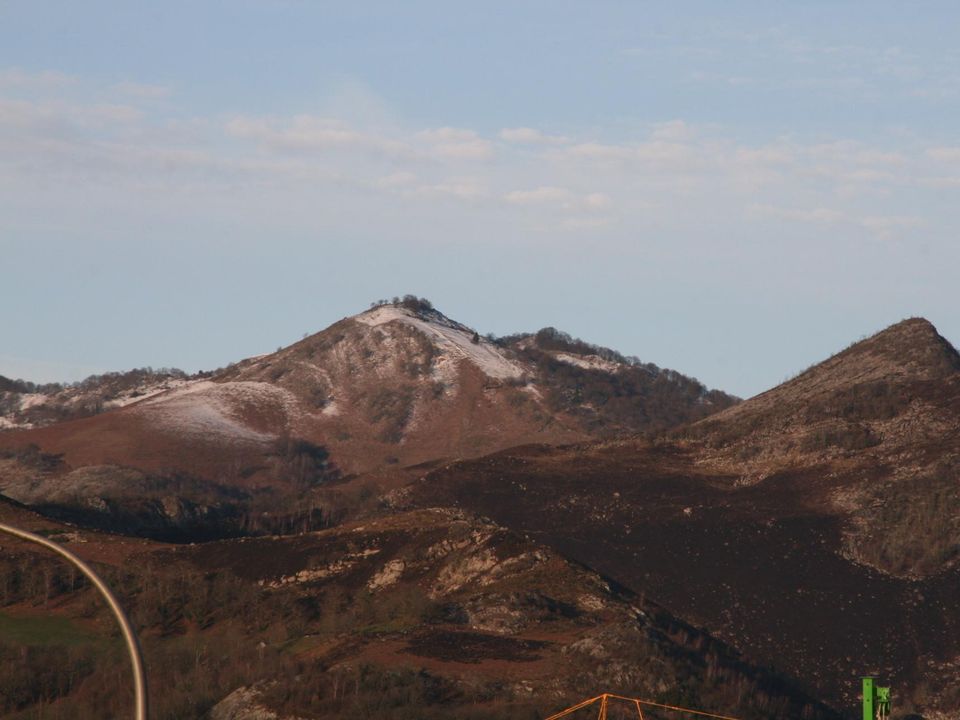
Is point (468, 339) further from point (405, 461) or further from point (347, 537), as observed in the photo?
point (347, 537)

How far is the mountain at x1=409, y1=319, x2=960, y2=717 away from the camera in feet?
189

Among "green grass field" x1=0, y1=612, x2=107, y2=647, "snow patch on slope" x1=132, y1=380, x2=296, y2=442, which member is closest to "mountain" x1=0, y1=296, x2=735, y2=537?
"snow patch on slope" x1=132, y1=380, x2=296, y2=442

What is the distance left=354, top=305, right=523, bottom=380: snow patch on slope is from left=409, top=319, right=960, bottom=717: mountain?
6037 centimetres

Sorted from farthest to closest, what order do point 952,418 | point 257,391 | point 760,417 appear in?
point 257,391
point 760,417
point 952,418

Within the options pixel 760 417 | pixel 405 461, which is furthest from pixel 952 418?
pixel 405 461

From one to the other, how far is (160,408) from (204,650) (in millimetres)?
105310

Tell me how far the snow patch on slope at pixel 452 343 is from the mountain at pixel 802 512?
6037 centimetres

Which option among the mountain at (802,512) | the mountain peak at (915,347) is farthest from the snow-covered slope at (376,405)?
the mountain at (802,512)

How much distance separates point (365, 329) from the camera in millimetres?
174625

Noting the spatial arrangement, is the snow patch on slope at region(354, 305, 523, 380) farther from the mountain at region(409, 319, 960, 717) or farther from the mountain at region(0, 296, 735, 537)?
the mountain at region(409, 319, 960, 717)

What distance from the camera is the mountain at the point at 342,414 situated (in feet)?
412

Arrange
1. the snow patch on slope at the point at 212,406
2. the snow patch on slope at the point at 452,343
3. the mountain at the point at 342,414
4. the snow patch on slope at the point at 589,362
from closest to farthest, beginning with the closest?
1. the mountain at the point at 342,414
2. the snow patch on slope at the point at 212,406
3. the snow patch on slope at the point at 452,343
4. the snow patch on slope at the point at 589,362

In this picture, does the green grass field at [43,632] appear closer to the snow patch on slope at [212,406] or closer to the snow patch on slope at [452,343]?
the snow patch on slope at [212,406]

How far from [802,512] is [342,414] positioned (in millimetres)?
86703
